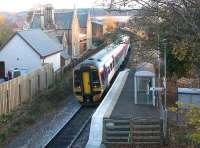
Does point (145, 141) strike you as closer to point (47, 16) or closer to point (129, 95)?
point (129, 95)

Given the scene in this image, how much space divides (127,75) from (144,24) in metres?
11.7

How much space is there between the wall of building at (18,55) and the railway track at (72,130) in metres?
13.3

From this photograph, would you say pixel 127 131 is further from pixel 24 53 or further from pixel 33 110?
pixel 24 53

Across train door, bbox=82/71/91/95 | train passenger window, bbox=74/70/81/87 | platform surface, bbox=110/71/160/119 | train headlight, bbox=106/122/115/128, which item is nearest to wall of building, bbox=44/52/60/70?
train passenger window, bbox=74/70/81/87

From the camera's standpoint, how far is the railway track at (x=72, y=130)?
65.5 ft

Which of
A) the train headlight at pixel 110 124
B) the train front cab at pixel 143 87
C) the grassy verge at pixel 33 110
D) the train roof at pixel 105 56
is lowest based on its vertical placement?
the grassy verge at pixel 33 110

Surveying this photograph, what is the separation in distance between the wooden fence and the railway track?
345cm

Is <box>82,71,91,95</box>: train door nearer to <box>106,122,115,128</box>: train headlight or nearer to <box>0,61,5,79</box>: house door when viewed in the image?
<box>106,122,115,128</box>: train headlight

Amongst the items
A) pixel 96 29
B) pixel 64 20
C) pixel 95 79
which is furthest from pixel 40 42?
pixel 96 29

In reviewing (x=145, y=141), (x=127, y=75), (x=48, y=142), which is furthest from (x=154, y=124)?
(x=127, y=75)

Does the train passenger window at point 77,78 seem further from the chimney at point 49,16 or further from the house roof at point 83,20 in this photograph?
the house roof at point 83,20

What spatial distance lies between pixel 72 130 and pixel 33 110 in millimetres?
4055

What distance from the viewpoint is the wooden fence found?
24516 millimetres

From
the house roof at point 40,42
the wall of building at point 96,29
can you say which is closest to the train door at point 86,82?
the house roof at point 40,42
